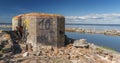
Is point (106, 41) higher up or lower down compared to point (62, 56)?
lower down

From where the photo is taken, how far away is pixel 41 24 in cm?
1504

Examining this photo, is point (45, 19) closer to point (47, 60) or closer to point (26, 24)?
point (26, 24)

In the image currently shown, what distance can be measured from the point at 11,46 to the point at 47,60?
13.5 ft

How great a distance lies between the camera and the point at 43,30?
49.5 ft

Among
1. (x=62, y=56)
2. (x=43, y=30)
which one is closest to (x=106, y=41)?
(x=43, y=30)

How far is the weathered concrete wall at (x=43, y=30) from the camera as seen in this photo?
15039 millimetres

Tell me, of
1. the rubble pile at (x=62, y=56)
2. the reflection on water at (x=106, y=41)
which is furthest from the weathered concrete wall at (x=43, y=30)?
the reflection on water at (x=106, y=41)

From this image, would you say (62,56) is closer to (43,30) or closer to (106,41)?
(43,30)

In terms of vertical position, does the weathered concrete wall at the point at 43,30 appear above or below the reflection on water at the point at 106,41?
above

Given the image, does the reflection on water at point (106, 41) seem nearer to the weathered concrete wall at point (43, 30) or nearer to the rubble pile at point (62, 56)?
the rubble pile at point (62, 56)

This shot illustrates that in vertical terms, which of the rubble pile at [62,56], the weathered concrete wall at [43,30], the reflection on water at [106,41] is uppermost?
the weathered concrete wall at [43,30]

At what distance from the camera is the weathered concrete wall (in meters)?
15.0

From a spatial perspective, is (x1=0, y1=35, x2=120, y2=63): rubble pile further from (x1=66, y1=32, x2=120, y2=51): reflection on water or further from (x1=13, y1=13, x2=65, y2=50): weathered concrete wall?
(x1=66, y1=32, x2=120, y2=51): reflection on water

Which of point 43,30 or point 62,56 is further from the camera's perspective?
point 43,30
